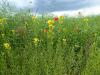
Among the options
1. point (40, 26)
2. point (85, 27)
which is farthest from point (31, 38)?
point (85, 27)

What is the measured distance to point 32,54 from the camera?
5570 millimetres

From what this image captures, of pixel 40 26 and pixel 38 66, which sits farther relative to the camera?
pixel 40 26

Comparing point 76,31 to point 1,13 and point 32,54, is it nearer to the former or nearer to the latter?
point 1,13

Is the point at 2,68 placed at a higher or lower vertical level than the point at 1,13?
lower

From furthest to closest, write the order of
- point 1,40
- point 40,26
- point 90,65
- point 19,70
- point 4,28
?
point 40,26 → point 4,28 → point 1,40 → point 90,65 → point 19,70

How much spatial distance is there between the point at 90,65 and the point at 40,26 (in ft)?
8.43

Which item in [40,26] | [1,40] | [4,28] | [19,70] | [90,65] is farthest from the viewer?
[40,26]

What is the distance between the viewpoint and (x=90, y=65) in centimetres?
586

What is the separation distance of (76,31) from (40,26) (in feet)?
2.82

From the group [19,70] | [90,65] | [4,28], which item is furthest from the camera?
[4,28]

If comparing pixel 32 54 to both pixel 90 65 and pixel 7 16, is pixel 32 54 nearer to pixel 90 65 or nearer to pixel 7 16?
pixel 90 65

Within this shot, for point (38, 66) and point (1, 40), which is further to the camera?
point (1, 40)

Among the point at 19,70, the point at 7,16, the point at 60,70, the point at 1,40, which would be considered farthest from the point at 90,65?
the point at 7,16

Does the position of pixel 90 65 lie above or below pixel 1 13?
below
